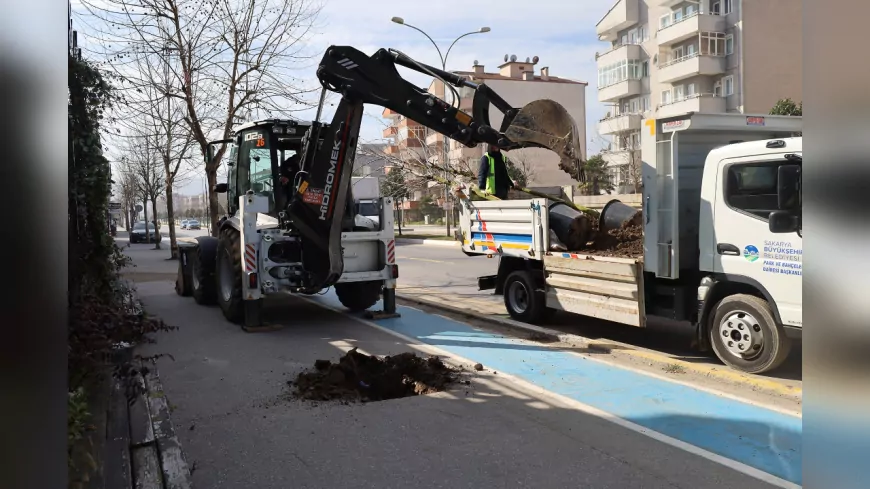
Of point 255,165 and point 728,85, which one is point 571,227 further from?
point 728,85

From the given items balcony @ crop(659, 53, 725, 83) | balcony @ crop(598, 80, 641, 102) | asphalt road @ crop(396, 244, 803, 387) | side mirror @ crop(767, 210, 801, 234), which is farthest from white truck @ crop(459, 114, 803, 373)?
balcony @ crop(598, 80, 641, 102)

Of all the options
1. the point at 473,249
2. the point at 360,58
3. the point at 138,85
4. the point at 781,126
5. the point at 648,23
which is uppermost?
the point at 648,23

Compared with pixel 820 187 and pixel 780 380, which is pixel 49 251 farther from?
pixel 780 380

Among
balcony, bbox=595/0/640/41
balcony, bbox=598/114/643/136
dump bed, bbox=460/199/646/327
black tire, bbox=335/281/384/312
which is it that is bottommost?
black tire, bbox=335/281/384/312

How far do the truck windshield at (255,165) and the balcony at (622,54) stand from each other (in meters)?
41.6

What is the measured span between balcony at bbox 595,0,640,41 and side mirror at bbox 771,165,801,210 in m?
45.6

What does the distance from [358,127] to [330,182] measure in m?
0.87

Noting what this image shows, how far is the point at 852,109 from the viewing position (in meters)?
0.88

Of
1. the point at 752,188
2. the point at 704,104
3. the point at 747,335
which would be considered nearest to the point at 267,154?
the point at 752,188

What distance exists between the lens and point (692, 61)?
40188 mm

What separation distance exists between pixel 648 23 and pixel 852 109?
50.4 m

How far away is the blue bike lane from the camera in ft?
15.2

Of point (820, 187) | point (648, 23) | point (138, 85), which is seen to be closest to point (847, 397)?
point (820, 187)

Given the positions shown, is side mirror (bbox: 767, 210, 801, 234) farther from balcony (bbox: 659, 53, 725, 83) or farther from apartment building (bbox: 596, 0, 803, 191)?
balcony (bbox: 659, 53, 725, 83)
